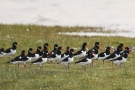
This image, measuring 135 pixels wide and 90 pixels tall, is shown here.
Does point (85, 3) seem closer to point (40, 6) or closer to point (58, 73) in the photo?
point (40, 6)

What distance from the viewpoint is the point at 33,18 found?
66.1m

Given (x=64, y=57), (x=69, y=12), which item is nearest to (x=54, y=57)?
(x=64, y=57)

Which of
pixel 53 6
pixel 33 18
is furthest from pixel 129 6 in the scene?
pixel 33 18

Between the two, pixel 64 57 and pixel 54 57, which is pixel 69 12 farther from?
pixel 54 57

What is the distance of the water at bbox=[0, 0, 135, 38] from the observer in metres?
66.5

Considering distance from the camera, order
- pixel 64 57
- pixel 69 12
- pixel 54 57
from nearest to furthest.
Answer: pixel 54 57 < pixel 64 57 < pixel 69 12

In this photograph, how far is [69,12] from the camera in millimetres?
75188

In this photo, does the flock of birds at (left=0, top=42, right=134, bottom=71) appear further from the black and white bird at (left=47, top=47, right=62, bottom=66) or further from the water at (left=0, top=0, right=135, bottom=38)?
the water at (left=0, top=0, right=135, bottom=38)

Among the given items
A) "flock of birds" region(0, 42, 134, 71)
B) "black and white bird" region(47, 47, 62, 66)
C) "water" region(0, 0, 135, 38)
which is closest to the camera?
"flock of birds" region(0, 42, 134, 71)

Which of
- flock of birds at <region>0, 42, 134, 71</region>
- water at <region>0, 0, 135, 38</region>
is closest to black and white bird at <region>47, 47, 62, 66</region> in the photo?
flock of birds at <region>0, 42, 134, 71</region>

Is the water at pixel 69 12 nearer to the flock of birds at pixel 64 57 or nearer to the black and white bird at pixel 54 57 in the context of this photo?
the flock of birds at pixel 64 57

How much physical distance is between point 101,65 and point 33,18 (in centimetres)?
3577

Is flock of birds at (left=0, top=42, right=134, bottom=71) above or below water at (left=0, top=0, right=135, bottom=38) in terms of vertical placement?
above

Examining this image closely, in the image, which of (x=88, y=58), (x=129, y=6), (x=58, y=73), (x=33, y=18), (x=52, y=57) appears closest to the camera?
(x=58, y=73)
